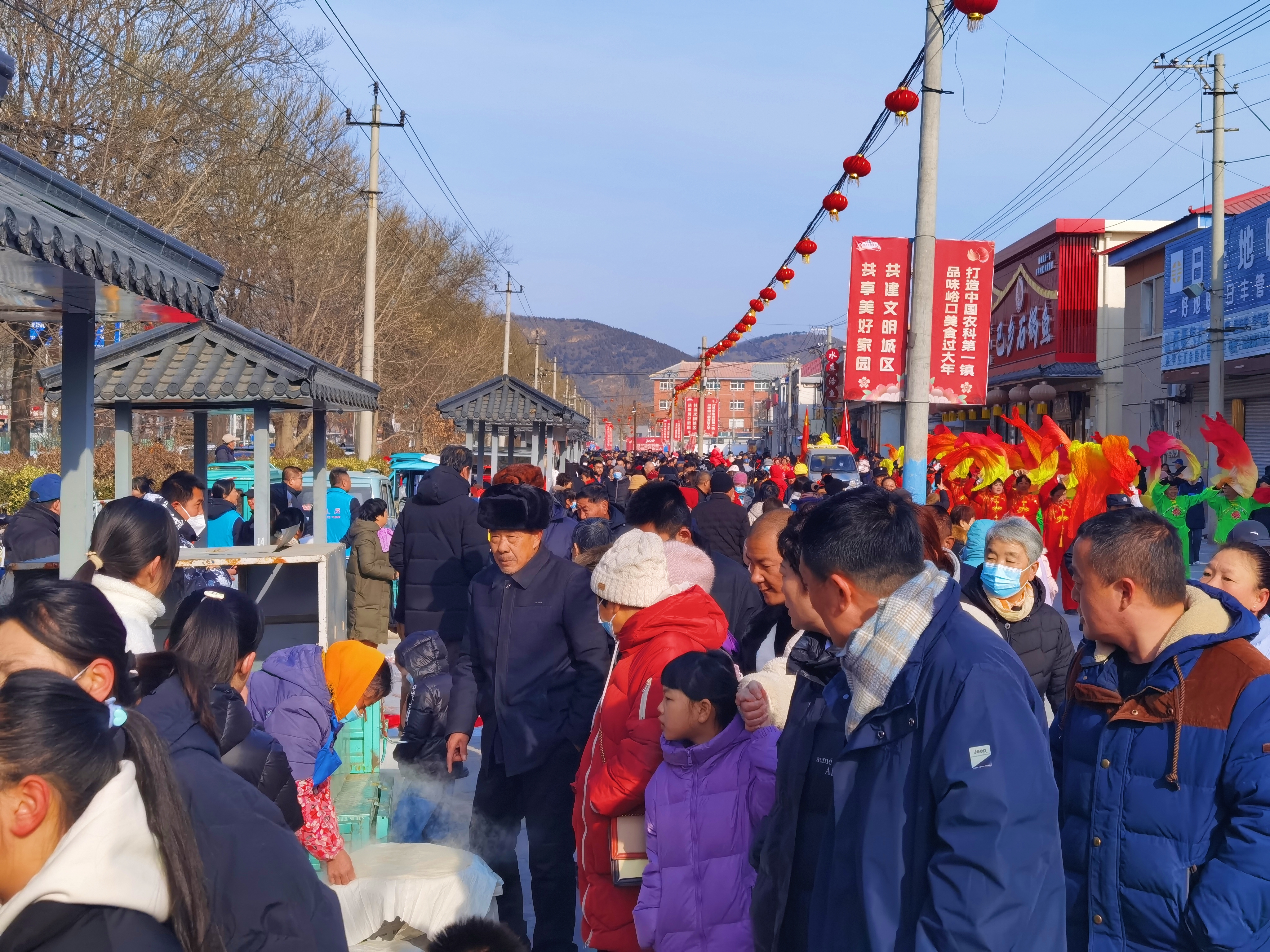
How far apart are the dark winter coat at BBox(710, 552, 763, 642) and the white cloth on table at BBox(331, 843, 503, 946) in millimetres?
1858

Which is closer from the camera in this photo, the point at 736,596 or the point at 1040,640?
the point at 1040,640

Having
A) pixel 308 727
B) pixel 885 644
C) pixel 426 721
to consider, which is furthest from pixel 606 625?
pixel 885 644

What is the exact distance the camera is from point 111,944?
1.82m

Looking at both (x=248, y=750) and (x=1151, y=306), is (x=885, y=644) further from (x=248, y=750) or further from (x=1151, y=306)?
Result: (x=1151, y=306)

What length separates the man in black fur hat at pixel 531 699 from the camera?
4547mm

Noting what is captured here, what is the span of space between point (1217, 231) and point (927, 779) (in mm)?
21879

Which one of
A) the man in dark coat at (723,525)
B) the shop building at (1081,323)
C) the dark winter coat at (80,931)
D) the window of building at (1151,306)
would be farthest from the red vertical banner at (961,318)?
the shop building at (1081,323)

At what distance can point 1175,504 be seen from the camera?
488 inches

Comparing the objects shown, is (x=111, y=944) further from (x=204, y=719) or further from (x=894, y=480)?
(x=894, y=480)

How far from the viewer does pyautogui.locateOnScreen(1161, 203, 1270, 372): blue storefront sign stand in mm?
22078

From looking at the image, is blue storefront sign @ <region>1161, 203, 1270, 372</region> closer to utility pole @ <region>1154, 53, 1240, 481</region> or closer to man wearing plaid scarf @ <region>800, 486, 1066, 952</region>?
utility pole @ <region>1154, 53, 1240, 481</region>

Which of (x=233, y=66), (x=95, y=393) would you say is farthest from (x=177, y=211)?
(x=95, y=393)

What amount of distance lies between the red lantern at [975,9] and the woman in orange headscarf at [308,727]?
6050mm

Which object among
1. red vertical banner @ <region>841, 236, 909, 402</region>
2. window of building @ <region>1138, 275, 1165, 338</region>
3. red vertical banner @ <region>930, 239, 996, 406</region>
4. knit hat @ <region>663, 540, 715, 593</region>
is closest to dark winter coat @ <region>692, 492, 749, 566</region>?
red vertical banner @ <region>841, 236, 909, 402</region>
